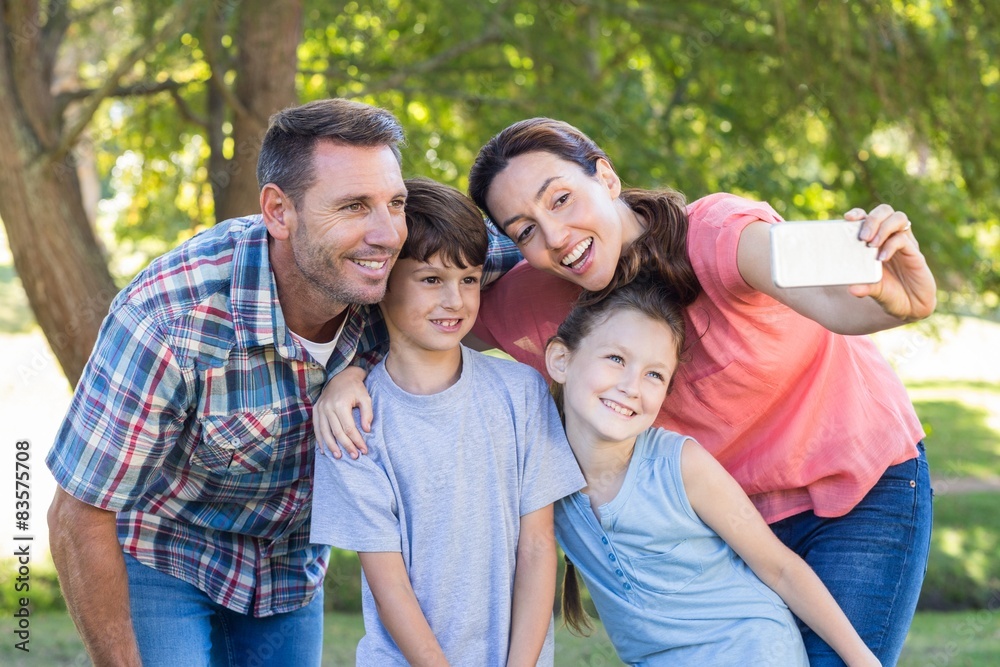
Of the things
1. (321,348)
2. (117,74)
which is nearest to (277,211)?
(321,348)

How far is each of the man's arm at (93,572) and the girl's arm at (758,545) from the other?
1.41m

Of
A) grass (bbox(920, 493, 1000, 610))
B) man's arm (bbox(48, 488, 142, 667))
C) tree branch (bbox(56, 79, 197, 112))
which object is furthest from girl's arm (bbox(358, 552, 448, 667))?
grass (bbox(920, 493, 1000, 610))

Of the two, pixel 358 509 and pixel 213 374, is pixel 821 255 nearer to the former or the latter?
pixel 358 509

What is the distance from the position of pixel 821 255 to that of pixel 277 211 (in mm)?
1353

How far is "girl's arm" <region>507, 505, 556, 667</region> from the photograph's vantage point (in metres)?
2.19

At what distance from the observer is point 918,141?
5109mm

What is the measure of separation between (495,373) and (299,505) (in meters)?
→ 0.75

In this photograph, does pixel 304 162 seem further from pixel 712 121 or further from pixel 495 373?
pixel 712 121

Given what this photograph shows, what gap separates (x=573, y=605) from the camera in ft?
8.27

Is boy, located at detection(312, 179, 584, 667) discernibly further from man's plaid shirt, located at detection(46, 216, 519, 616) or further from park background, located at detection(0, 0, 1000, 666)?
park background, located at detection(0, 0, 1000, 666)

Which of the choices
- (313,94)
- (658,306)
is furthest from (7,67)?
(658,306)

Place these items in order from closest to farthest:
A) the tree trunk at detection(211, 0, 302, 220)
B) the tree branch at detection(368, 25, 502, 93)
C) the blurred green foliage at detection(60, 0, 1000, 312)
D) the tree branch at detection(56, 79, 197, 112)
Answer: the tree trunk at detection(211, 0, 302, 220) → the tree branch at detection(56, 79, 197, 112) → the blurred green foliage at detection(60, 0, 1000, 312) → the tree branch at detection(368, 25, 502, 93)

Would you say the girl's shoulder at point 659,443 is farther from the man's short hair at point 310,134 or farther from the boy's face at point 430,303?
the man's short hair at point 310,134

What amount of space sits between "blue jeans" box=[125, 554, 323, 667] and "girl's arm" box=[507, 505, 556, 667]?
952 millimetres
